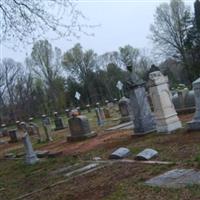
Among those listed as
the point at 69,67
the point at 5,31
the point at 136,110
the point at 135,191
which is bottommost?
the point at 135,191

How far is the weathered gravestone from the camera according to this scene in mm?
15130

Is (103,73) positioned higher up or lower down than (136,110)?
higher up

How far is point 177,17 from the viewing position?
185 feet

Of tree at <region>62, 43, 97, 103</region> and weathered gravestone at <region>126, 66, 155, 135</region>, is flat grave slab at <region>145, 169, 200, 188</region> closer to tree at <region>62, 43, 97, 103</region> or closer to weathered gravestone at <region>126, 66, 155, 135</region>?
weathered gravestone at <region>126, 66, 155, 135</region>

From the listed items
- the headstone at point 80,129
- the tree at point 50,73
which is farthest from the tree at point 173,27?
the headstone at point 80,129

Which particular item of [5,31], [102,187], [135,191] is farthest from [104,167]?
[5,31]

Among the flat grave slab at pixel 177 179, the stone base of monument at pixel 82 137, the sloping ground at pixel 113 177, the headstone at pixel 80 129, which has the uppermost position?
the headstone at pixel 80 129

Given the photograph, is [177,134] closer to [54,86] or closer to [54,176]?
[54,176]

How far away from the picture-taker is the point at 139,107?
15.4 m

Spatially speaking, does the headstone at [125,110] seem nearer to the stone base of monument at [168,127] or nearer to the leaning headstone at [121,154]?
the stone base of monument at [168,127]

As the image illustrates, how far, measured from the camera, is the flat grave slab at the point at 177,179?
713cm

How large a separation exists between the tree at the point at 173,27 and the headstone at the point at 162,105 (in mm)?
41950

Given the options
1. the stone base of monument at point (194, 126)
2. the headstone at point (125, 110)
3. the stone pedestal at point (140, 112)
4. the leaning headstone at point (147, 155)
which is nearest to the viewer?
the leaning headstone at point (147, 155)

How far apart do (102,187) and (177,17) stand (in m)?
50.7
